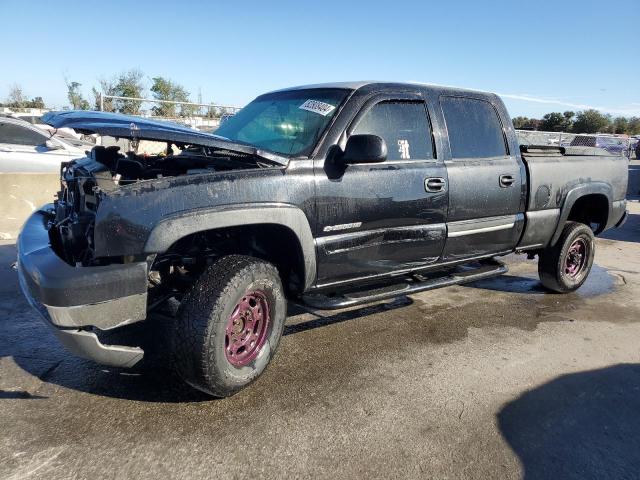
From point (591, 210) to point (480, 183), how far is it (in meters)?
2.30

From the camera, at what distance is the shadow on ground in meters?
2.56

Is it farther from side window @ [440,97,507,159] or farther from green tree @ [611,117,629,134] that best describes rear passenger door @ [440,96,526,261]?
green tree @ [611,117,629,134]

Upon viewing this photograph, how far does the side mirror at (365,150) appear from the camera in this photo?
3.20 meters

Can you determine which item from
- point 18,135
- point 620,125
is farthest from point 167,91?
point 620,125

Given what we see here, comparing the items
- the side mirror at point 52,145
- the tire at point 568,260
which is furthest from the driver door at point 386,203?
the side mirror at point 52,145

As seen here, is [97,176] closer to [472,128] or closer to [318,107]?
[318,107]

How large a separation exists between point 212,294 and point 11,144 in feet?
25.8

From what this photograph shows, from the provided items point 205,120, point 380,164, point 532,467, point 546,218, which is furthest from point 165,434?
point 205,120

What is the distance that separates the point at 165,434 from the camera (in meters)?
2.71

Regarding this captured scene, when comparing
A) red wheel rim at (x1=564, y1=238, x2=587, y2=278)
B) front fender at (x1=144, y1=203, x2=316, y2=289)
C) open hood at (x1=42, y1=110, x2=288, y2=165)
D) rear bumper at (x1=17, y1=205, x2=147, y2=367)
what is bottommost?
red wheel rim at (x1=564, y1=238, x2=587, y2=278)

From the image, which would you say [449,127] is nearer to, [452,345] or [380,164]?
[380,164]

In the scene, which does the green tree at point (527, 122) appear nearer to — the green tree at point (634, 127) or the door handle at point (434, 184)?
the green tree at point (634, 127)

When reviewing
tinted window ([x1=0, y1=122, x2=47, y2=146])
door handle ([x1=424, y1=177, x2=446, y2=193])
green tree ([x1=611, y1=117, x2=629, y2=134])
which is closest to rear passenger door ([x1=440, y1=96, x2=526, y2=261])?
door handle ([x1=424, y1=177, x2=446, y2=193])

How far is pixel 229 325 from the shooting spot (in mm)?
3025
